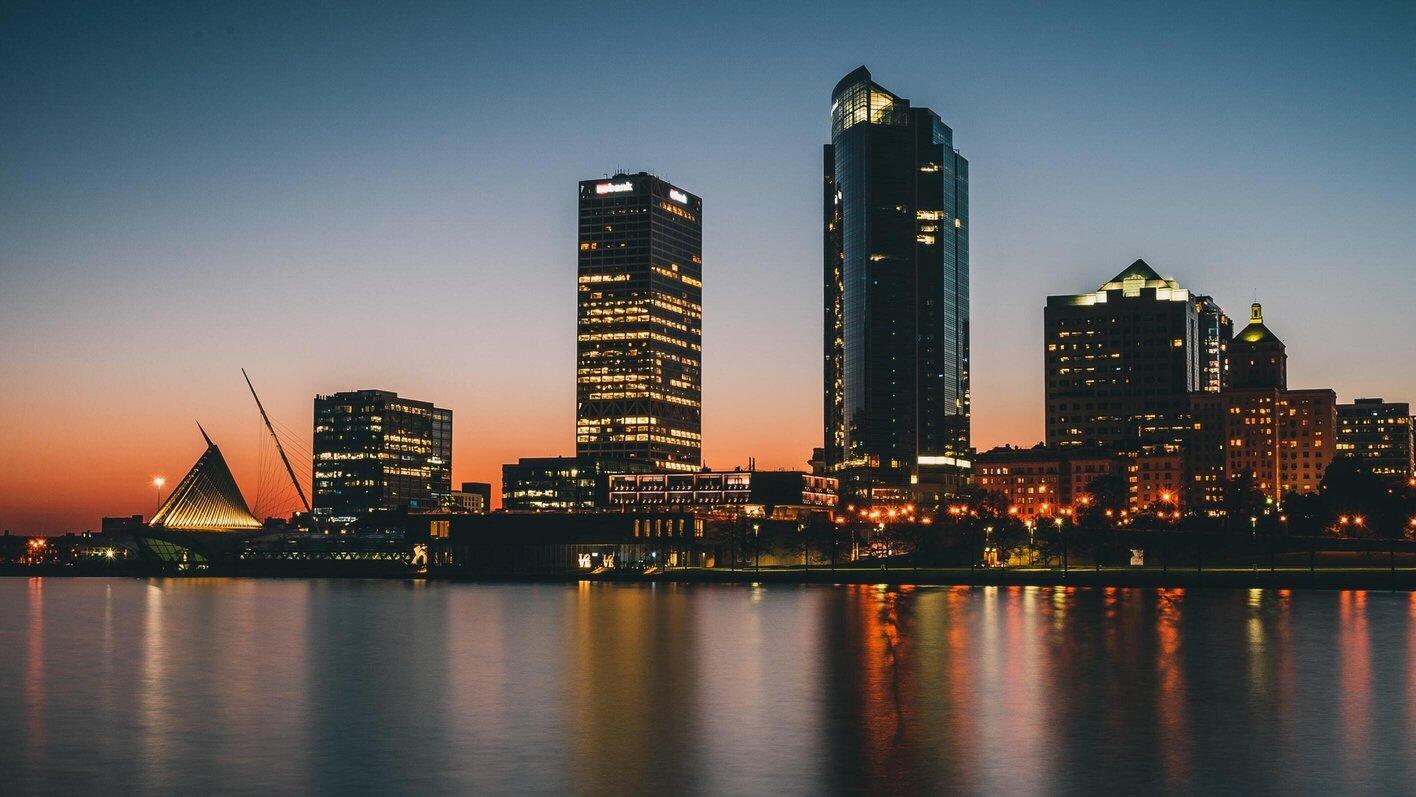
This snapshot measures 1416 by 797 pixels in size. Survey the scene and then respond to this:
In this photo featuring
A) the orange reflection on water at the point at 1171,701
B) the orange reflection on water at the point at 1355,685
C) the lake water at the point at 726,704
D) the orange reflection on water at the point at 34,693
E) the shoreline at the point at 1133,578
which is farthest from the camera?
the shoreline at the point at 1133,578

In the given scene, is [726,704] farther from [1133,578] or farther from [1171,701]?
[1133,578]

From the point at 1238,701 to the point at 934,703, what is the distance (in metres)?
13.2

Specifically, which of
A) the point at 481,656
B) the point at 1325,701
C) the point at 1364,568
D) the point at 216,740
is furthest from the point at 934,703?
the point at 1364,568

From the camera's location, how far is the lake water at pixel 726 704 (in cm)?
4106

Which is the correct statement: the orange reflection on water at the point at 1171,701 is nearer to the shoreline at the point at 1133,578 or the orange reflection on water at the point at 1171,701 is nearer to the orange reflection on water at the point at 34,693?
the orange reflection on water at the point at 34,693

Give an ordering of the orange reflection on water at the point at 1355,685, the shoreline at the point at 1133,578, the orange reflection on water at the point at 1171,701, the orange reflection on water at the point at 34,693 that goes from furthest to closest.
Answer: the shoreline at the point at 1133,578, the orange reflection on water at the point at 34,693, the orange reflection on water at the point at 1355,685, the orange reflection on water at the point at 1171,701

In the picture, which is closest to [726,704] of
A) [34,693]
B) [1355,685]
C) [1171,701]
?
[1171,701]

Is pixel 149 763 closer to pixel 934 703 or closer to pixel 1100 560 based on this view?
pixel 934 703

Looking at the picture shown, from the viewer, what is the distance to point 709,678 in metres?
66.9

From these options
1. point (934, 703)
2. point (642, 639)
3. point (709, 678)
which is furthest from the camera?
point (642, 639)

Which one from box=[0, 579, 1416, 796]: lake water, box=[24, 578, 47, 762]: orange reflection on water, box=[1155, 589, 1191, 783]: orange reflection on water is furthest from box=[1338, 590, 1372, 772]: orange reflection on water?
box=[24, 578, 47, 762]: orange reflection on water

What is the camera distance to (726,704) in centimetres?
5728

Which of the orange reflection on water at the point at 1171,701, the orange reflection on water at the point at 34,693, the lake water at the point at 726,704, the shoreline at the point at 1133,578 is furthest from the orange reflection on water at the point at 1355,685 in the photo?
the shoreline at the point at 1133,578

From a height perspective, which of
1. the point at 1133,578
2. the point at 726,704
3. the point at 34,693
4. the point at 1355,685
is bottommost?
the point at 1133,578
